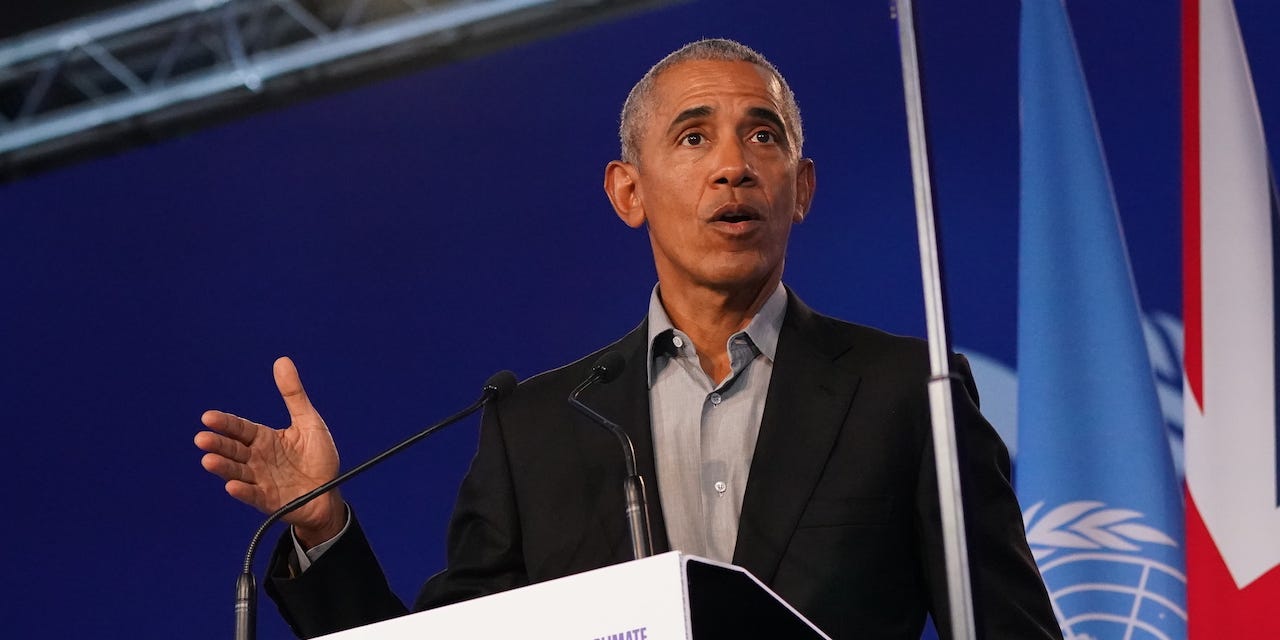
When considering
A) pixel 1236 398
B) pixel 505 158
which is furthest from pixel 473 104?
pixel 1236 398

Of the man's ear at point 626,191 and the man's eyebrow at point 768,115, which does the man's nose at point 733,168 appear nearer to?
the man's eyebrow at point 768,115

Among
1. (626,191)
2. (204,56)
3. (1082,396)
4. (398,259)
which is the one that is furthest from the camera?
(204,56)

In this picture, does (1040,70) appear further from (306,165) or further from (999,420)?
(306,165)

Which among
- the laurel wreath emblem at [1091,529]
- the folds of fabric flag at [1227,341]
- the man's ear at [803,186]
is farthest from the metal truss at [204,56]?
the laurel wreath emblem at [1091,529]

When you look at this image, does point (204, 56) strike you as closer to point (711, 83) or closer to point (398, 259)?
point (398, 259)

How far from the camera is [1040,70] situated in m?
3.00

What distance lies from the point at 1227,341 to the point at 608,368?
1485mm

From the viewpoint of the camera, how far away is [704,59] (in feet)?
6.86

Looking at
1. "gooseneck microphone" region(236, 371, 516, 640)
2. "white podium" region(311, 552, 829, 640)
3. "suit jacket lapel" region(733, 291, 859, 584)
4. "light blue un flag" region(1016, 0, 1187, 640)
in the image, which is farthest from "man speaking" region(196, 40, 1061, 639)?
"light blue un flag" region(1016, 0, 1187, 640)

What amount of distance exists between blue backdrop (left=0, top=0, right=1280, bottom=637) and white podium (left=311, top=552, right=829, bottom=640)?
6.24 ft

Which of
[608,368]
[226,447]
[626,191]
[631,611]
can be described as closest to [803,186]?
[626,191]

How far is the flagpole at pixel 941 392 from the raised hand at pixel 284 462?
92cm

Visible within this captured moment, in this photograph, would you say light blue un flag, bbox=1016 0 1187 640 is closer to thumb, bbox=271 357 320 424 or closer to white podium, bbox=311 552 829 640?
thumb, bbox=271 357 320 424

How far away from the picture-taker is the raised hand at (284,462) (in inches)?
68.6
